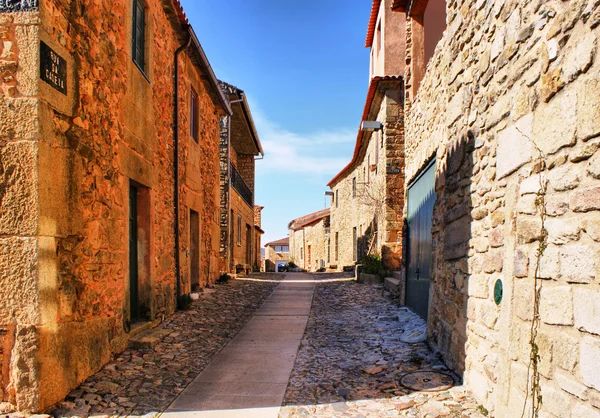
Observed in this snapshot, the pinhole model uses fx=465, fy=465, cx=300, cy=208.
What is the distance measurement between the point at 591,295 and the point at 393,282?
7.04m

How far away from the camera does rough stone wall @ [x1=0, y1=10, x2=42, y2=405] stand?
330 cm

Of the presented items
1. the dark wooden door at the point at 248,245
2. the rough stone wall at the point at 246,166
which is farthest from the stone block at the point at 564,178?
the rough stone wall at the point at 246,166

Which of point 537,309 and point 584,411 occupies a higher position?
point 537,309

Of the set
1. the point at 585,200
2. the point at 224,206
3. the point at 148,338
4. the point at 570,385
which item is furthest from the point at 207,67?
the point at 570,385

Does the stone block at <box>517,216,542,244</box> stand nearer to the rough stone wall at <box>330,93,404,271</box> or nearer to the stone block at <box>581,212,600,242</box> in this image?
the stone block at <box>581,212,600,242</box>

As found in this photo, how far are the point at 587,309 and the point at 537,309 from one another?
0.46 meters

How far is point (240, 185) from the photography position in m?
16.1

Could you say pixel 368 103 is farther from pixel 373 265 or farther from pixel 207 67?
pixel 207 67

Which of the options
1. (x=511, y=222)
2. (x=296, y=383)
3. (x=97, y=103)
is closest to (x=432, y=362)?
(x=296, y=383)

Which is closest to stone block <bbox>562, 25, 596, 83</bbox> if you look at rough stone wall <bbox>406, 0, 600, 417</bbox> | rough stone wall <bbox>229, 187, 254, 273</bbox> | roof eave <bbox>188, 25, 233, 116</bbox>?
rough stone wall <bbox>406, 0, 600, 417</bbox>

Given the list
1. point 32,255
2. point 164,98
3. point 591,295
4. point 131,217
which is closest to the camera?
point 591,295

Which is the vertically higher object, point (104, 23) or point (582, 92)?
point (104, 23)

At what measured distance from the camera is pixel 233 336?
597cm

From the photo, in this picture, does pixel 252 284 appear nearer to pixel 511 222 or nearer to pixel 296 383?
pixel 296 383
